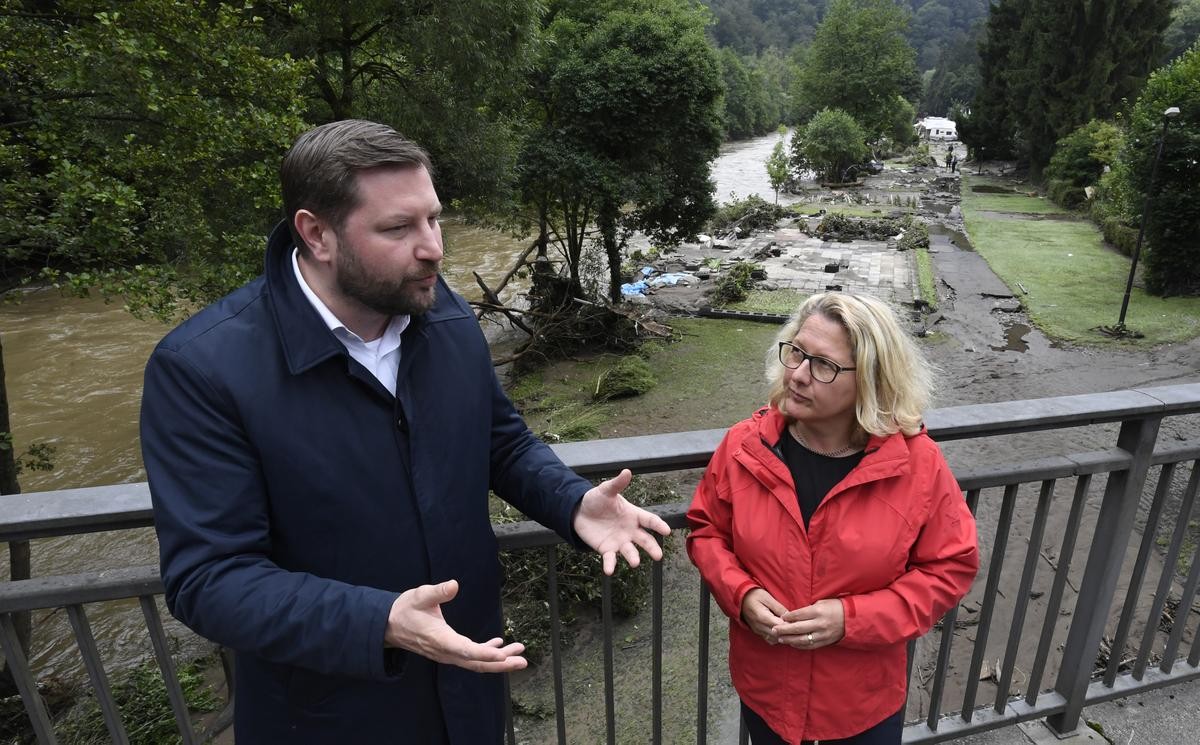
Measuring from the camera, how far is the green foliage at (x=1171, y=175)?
14.9 metres

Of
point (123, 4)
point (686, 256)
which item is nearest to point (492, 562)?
point (123, 4)

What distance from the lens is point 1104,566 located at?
7.84ft

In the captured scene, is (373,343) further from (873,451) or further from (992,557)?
(992,557)

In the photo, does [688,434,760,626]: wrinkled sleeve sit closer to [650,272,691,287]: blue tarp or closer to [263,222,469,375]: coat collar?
[263,222,469,375]: coat collar

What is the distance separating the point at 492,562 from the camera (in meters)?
1.67

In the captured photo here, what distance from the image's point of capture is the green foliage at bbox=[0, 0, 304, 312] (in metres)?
5.84

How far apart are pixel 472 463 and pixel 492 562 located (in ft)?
0.86

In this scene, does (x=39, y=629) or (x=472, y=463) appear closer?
(x=472, y=463)

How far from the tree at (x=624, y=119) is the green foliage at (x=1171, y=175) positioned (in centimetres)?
934

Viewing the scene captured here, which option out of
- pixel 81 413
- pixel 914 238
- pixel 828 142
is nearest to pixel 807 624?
pixel 81 413

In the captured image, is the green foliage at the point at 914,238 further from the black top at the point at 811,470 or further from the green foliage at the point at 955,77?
the green foliage at the point at 955,77

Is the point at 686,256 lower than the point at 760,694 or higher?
lower

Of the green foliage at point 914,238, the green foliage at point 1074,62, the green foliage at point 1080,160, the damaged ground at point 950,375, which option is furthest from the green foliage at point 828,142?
the green foliage at point 914,238

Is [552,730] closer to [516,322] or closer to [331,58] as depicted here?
[516,322]
